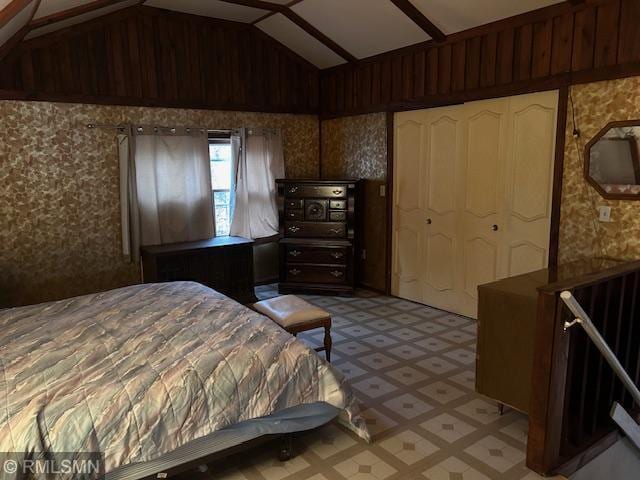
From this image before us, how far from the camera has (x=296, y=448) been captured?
249cm

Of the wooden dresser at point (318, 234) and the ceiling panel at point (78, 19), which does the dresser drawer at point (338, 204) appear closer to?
the wooden dresser at point (318, 234)

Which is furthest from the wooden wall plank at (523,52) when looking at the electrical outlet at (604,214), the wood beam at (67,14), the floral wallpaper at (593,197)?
the wood beam at (67,14)

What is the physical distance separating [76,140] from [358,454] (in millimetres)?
3763

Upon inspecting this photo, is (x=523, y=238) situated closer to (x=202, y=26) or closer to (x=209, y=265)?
(x=209, y=265)

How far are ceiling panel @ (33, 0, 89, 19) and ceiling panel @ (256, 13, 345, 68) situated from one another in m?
2.03

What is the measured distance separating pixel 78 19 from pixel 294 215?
275cm

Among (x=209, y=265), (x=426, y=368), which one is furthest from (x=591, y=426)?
(x=209, y=265)

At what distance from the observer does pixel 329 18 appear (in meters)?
4.59

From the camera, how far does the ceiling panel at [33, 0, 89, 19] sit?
3159 millimetres

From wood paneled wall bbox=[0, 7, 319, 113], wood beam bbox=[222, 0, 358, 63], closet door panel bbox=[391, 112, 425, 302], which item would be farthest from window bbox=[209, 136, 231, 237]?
closet door panel bbox=[391, 112, 425, 302]

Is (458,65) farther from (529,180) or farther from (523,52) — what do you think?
(529,180)

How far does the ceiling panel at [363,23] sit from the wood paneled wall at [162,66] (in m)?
0.87

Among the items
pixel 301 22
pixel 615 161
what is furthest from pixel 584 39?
pixel 301 22

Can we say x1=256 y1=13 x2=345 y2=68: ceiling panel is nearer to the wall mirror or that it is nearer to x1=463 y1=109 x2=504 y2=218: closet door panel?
x1=463 y1=109 x2=504 y2=218: closet door panel
